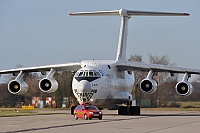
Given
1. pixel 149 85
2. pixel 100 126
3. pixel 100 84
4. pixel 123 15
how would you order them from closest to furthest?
pixel 100 126
pixel 100 84
pixel 149 85
pixel 123 15

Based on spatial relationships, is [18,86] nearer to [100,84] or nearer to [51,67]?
[51,67]

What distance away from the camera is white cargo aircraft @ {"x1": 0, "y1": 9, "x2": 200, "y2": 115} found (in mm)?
31344

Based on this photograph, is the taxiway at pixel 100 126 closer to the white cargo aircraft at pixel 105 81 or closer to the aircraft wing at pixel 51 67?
the white cargo aircraft at pixel 105 81

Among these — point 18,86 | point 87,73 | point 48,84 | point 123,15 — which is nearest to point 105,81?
point 87,73

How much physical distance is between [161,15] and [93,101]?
941cm

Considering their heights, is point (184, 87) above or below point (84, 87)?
above

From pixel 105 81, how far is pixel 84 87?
230 cm

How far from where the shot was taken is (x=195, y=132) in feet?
59.6

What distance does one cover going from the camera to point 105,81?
106 feet

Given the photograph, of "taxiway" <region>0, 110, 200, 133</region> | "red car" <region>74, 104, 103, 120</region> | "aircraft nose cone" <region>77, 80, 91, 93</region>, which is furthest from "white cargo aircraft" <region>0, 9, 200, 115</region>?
"taxiway" <region>0, 110, 200, 133</region>

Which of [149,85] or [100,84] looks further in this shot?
[149,85]

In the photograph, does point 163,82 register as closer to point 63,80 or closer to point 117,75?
point 63,80

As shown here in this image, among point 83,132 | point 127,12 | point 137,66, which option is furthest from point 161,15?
point 83,132

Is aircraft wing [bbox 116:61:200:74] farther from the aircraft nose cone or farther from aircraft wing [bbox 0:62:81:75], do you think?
the aircraft nose cone
